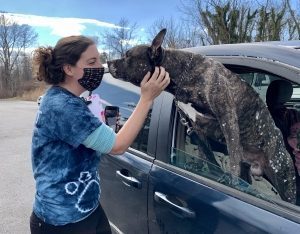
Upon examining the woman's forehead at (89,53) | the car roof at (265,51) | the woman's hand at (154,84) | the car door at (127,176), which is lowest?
the car door at (127,176)

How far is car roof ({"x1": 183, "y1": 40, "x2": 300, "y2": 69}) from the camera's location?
1.91 m

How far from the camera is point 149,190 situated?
2398 millimetres

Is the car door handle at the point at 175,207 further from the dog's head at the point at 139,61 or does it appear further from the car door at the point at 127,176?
the dog's head at the point at 139,61

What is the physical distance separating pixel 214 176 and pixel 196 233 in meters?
0.28

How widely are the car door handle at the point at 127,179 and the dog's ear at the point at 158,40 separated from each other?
0.77 m

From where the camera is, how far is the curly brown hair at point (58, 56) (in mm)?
2035

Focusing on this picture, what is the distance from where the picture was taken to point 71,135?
1.91 m

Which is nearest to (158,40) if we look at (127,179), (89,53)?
(89,53)

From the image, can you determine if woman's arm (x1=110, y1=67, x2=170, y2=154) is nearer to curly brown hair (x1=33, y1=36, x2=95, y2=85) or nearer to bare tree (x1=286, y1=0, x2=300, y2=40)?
curly brown hair (x1=33, y1=36, x2=95, y2=85)

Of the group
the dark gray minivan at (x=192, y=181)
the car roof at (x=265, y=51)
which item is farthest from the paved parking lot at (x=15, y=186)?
the car roof at (x=265, y=51)

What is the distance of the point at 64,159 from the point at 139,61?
0.65 meters

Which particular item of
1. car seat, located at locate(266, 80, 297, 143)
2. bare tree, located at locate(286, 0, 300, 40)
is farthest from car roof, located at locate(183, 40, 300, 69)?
bare tree, located at locate(286, 0, 300, 40)

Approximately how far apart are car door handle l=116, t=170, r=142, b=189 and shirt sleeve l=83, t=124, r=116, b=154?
0.61 m

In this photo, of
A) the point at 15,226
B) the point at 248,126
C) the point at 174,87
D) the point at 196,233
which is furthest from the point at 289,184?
the point at 15,226
